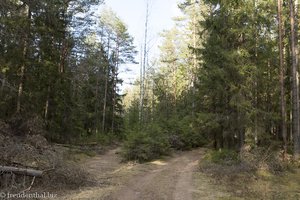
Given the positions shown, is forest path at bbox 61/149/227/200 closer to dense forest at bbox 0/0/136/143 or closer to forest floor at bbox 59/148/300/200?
forest floor at bbox 59/148/300/200

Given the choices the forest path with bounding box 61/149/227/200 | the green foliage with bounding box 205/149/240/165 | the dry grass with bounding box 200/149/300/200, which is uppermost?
the green foliage with bounding box 205/149/240/165

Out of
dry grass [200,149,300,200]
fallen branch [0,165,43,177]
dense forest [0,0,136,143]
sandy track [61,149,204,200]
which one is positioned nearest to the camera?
fallen branch [0,165,43,177]

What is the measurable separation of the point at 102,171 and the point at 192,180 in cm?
422

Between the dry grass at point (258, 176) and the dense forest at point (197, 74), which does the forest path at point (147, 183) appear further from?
the dense forest at point (197, 74)

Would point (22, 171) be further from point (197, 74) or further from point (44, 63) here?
point (197, 74)

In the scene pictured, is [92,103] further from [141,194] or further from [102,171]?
[141,194]

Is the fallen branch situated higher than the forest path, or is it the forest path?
the fallen branch

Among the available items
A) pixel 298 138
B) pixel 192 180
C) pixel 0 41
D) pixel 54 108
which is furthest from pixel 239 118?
pixel 0 41

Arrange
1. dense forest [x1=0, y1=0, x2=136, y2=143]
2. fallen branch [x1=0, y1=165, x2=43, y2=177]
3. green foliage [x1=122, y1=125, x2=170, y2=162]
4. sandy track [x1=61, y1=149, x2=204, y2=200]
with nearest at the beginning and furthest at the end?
fallen branch [x1=0, y1=165, x2=43, y2=177], sandy track [x1=61, y1=149, x2=204, y2=200], dense forest [x1=0, y1=0, x2=136, y2=143], green foliage [x1=122, y1=125, x2=170, y2=162]

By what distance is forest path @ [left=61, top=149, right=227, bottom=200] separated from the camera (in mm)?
9594

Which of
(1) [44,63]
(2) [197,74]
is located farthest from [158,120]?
(1) [44,63]

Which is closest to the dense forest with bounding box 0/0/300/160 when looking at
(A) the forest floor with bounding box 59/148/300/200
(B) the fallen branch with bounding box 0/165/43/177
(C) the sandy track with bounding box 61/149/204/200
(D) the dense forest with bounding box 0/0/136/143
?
(D) the dense forest with bounding box 0/0/136/143

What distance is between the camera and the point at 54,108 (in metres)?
19.5

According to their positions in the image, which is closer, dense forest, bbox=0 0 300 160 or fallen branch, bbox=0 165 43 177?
fallen branch, bbox=0 165 43 177
